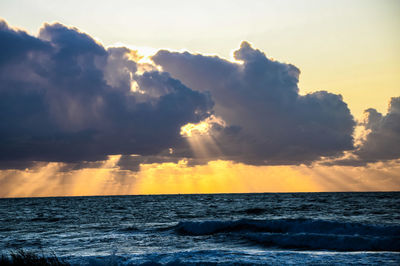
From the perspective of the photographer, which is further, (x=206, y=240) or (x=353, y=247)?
(x=206, y=240)

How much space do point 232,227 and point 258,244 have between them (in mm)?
8208

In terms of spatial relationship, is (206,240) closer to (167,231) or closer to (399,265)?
(167,231)

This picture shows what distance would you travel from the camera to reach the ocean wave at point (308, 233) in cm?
2230

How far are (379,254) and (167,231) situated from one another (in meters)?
19.0

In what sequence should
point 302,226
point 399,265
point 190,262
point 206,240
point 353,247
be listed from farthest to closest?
1. point 302,226
2. point 206,240
3. point 353,247
4. point 190,262
5. point 399,265

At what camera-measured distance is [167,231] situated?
3172 cm

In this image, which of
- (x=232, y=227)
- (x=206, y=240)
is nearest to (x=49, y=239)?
(x=206, y=240)

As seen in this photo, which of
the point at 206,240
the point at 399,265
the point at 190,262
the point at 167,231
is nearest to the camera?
the point at 399,265

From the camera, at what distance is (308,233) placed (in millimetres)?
26812

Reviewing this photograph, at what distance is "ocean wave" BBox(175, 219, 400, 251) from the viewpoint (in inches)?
878

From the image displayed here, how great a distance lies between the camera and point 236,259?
16.5 m

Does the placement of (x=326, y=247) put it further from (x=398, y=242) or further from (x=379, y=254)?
(x=379, y=254)

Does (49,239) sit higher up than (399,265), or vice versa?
(399,265)

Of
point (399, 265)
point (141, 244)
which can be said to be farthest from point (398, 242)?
point (141, 244)
